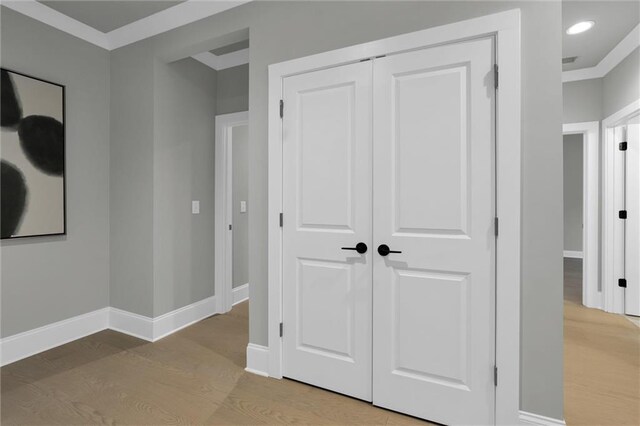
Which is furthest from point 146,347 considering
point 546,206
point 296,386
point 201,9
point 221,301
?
point 546,206

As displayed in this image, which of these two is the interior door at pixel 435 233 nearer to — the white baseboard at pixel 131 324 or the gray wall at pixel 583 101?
the white baseboard at pixel 131 324

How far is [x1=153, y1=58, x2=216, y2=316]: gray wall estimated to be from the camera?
2.98 metres

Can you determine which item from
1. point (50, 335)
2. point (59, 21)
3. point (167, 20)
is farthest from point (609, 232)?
point (59, 21)

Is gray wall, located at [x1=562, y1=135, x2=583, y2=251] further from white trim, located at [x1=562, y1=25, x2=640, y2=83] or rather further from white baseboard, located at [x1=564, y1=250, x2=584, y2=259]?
white trim, located at [x1=562, y1=25, x2=640, y2=83]

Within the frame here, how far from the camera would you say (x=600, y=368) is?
7.91 ft

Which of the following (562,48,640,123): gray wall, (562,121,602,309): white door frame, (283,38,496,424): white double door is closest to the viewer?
(283,38,496,424): white double door

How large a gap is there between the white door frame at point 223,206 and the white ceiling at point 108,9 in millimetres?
1119

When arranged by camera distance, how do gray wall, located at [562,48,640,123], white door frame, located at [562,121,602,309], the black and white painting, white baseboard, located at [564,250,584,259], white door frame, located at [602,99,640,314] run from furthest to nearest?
white baseboard, located at [564,250,584,259] < white door frame, located at [562,121,602,309] < white door frame, located at [602,99,640,314] < gray wall, located at [562,48,640,123] < the black and white painting

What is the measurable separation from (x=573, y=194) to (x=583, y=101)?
4.28 metres

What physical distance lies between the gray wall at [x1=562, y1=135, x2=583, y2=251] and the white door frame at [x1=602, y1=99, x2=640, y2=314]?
4213 mm

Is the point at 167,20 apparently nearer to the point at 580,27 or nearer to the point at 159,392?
the point at 159,392

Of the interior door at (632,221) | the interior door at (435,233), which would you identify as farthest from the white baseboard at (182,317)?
the interior door at (632,221)

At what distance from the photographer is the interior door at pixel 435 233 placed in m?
1.71

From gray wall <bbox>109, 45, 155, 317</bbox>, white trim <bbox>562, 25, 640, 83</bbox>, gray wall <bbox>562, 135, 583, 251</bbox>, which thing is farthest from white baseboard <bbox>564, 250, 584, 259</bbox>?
gray wall <bbox>109, 45, 155, 317</bbox>
